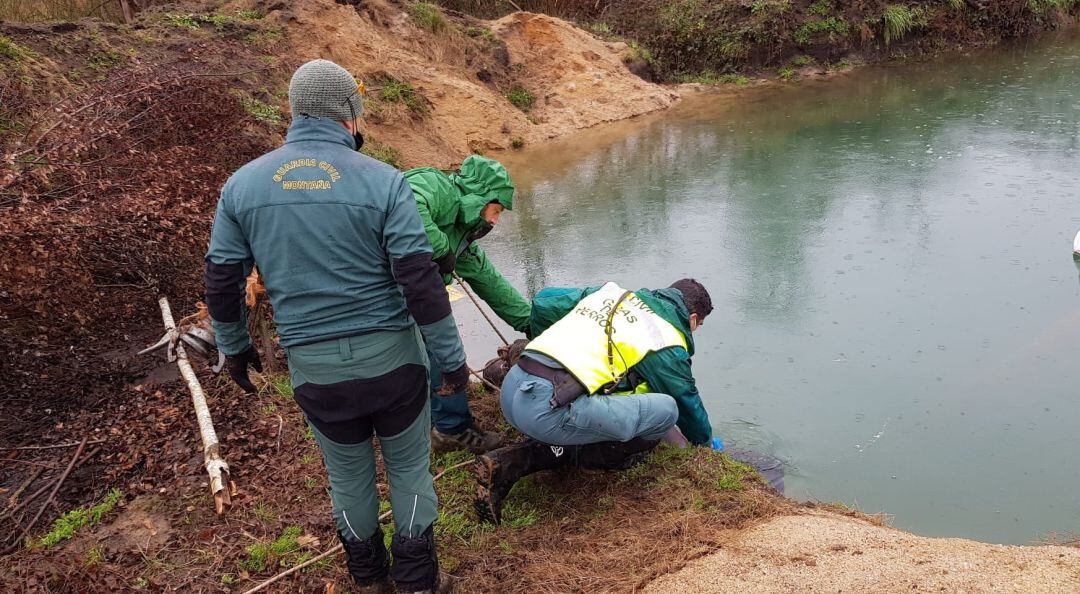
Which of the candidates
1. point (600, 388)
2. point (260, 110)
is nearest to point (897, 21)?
point (260, 110)

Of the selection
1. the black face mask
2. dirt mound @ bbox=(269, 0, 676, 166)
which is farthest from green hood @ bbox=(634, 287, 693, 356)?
dirt mound @ bbox=(269, 0, 676, 166)

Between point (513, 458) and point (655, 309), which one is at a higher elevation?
point (655, 309)

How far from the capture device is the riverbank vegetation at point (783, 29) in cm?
1500

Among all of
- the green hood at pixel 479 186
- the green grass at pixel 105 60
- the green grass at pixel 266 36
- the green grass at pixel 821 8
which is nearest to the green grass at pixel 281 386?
the green hood at pixel 479 186

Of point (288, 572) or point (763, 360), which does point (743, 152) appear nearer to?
point (763, 360)

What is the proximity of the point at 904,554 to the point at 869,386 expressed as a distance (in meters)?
2.03

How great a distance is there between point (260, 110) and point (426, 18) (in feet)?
16.1

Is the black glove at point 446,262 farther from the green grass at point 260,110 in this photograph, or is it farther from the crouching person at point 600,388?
the green grass at point 260,110

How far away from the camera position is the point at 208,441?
11.6ft

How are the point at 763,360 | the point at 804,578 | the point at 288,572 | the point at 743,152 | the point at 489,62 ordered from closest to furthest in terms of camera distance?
the point at 804,578 → the point at 288,572 → the point at 763,360 → the point at 743,152 → the point at 489,62

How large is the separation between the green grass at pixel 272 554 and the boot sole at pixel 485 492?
2.37 ft

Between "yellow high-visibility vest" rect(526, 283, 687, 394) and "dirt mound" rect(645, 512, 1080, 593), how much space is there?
0.77m

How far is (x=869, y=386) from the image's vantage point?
4.63m

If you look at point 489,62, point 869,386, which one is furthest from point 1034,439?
point 489,62
